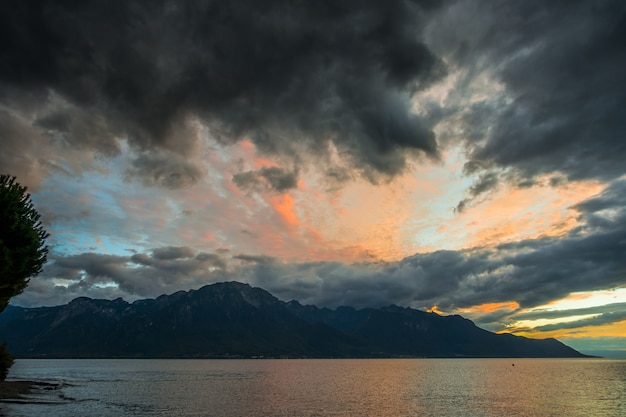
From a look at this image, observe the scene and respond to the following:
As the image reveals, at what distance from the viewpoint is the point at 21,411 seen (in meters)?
73.4

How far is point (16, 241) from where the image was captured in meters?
60.6

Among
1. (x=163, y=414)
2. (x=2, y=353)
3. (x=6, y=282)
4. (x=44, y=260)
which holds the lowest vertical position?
(x=163, y=414)

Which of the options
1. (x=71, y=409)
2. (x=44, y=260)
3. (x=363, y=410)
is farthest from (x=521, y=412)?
(x=44, y=260)

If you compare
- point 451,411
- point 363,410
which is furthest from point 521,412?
point 363,410

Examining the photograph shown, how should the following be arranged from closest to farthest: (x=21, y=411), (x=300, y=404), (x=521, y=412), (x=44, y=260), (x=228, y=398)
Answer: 1. (x=44, y=260)
2. (x=21, y=411)
3. (x=521, y=412)
4. (x=300, y=404)
5. (x=228, y=398)

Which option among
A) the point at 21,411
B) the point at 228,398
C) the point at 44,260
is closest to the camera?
the point at 44,260

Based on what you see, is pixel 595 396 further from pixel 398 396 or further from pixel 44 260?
pixel 44 260

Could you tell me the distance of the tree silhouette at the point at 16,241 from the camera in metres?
58.7

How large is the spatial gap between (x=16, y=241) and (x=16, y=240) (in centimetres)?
15

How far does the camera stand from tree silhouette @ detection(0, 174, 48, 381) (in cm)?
5866

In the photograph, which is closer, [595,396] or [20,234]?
[20,234]

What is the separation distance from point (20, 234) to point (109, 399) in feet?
226

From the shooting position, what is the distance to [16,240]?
6053cm

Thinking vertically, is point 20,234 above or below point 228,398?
above
